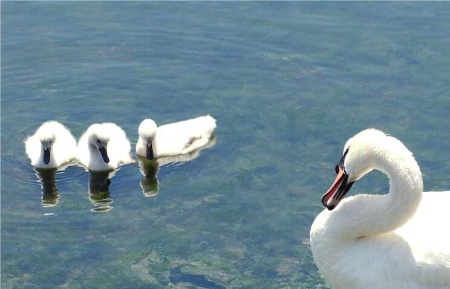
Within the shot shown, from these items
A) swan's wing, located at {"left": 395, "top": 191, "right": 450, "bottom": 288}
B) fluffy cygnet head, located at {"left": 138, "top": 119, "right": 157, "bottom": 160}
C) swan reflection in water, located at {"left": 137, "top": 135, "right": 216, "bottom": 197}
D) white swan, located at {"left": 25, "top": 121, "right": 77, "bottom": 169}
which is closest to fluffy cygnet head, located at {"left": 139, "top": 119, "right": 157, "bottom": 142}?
fluffy cygnet head, located at {"left": 138, "top": 119, "right": 157, "bottom": 160}

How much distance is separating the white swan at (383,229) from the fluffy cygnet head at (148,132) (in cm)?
370

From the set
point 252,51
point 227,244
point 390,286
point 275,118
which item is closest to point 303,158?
point 275,118

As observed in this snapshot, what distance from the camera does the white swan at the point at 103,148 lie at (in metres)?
12.3

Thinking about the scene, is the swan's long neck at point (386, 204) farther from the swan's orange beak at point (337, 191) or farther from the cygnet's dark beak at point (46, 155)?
the cygnet's dark beak at point (46, 155)

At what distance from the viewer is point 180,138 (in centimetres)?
1268

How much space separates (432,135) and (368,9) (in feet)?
12.1

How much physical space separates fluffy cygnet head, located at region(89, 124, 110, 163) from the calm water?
333 mm

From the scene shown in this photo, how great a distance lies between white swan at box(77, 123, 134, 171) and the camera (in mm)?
12281

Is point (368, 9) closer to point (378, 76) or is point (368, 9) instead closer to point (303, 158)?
point (378, 76)

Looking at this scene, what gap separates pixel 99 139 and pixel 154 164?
2.39 ft

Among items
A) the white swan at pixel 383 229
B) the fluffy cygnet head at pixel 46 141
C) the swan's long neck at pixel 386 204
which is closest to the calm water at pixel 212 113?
the fluffy cygnet head at pixel 46 141

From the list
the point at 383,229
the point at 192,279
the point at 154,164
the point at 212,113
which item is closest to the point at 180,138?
the point at 154,164

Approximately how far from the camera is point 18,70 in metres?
14.2

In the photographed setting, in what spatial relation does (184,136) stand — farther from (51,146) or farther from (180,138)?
(51,146)
